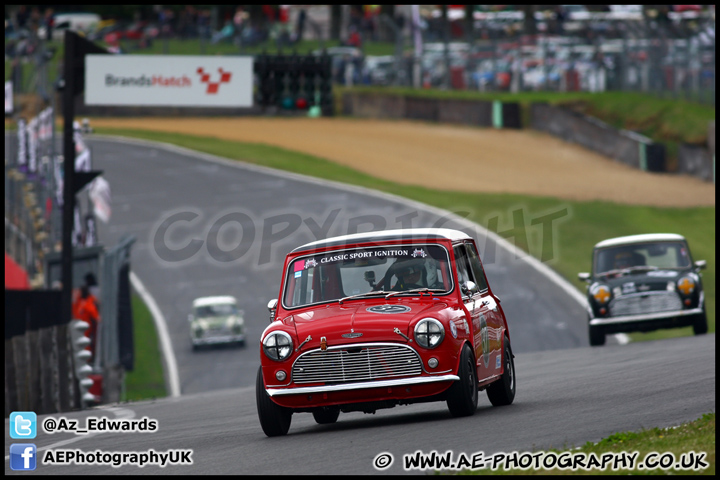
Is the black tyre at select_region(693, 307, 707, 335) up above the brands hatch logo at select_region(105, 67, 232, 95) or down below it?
below

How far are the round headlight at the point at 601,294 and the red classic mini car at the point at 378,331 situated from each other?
9211 millimetres

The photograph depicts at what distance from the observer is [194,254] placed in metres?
36.3

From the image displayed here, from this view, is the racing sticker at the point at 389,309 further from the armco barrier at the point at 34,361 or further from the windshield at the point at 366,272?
the armco barrier at the point at 34,361

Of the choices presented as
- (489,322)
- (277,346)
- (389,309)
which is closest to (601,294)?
(489,322)

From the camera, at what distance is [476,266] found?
37.4ft

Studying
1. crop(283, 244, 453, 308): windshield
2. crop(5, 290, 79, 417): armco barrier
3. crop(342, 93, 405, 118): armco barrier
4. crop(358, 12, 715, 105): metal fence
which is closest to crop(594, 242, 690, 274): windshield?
crop(5, 290, 79, 417): armco barrier

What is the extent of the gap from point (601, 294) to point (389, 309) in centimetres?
1075

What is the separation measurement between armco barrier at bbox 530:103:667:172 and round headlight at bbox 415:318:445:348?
36.9 metres

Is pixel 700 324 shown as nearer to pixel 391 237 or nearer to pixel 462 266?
pixel 462 266

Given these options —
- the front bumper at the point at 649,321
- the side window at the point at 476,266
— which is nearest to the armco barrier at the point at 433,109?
the front bumper at the point at 649,321

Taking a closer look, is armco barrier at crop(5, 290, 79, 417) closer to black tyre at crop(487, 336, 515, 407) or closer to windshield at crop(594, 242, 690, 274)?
black tyre at crop(487, 336, 515, 407)

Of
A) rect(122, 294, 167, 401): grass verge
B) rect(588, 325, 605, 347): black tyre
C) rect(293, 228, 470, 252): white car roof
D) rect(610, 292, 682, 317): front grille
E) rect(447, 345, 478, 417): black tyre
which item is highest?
rect(293, 228, 470, 252): white car roof

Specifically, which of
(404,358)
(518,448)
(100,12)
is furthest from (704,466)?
(100,12)

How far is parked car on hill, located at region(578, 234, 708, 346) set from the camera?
65.3 ft
